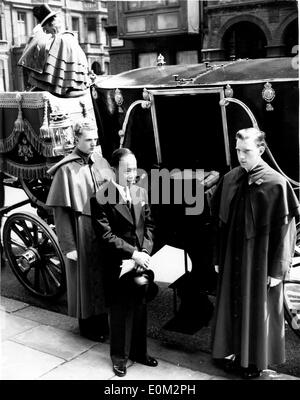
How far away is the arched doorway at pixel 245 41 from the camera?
16812 millimetres

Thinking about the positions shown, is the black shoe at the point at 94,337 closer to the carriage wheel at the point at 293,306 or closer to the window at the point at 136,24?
the carriage wheel at the point at 293,306

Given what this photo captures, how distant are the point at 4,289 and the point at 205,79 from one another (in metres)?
3.12

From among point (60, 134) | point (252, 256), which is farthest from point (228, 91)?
point (60, 134)

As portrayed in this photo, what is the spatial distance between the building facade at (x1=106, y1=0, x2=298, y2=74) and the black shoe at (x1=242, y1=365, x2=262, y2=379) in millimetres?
13460

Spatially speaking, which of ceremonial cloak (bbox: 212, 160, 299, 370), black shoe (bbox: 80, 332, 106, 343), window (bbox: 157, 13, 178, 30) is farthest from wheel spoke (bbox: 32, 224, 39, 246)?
window (bbox: 157, 13, 178, 30)

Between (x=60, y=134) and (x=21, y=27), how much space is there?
29.2 m

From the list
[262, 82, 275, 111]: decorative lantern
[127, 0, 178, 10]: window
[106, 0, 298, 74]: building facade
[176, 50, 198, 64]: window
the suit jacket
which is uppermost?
[127, 0, 178, 10]: window

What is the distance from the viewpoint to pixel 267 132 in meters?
4.12

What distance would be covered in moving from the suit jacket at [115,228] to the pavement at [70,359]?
58 cm

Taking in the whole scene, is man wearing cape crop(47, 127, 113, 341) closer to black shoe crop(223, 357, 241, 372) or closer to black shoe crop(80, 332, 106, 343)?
black shoe crop(80, 332, 106, 343)

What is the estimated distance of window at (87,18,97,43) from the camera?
1357 inches
